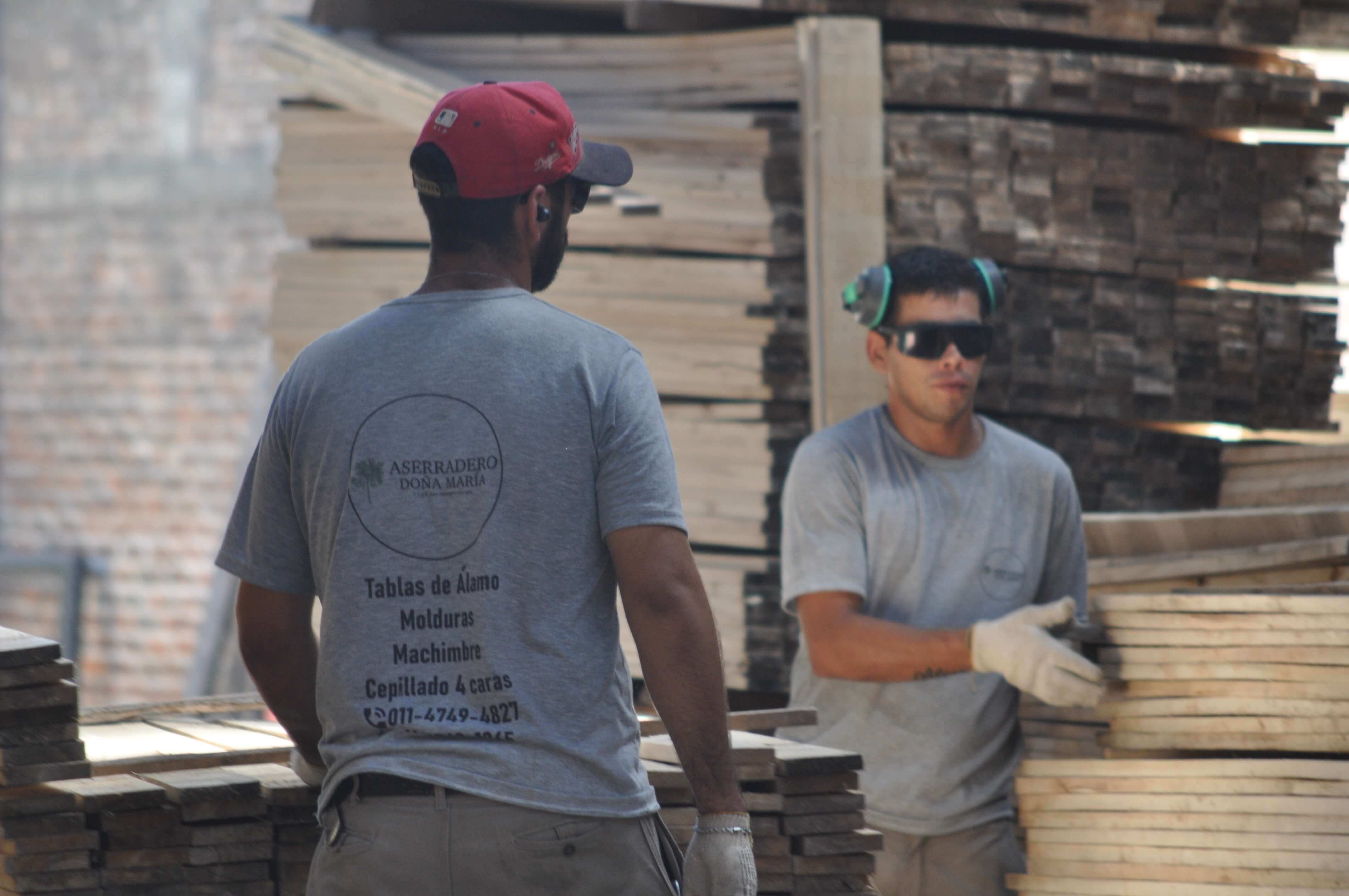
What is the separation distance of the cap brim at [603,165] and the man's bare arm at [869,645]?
136 cm

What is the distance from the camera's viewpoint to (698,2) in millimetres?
4324

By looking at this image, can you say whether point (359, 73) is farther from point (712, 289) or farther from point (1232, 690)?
point (1232, 690)

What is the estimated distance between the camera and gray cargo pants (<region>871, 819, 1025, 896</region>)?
361cm

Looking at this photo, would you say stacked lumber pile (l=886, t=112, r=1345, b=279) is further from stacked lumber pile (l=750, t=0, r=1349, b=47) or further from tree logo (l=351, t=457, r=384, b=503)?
tree logo (l=351, t=457, r=384, b=503)

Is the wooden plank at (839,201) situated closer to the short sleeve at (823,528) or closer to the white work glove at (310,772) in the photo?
the short sleeve at (823,528)

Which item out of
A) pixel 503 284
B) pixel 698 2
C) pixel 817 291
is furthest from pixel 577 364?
pixel 698 2

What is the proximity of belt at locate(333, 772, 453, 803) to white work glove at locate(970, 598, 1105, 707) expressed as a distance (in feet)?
5.12

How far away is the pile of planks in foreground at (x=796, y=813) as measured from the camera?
2828 mm

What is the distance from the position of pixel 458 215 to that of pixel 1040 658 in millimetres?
1637

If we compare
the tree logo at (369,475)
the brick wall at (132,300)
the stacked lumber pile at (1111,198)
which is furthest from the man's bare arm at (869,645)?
the brick wall at (132,300)

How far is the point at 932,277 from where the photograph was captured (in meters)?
3.83

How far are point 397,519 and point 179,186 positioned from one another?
9632 mm

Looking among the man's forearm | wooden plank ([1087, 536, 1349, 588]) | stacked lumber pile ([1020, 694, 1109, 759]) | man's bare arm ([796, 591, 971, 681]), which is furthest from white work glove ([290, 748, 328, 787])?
wooden plank ([1087, 536, 1349, 588])

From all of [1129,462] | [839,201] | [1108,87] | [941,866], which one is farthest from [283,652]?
[1108,87]
